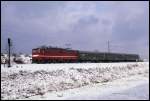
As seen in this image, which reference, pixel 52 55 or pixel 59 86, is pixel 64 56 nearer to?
pixel 52 55

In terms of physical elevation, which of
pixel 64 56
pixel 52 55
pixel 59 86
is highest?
pixel 52 55

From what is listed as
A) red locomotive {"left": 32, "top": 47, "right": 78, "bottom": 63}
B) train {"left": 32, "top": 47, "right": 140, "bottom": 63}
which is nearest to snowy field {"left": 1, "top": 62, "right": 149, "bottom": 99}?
red locomotive {"left": 32, "top": 47, "right": 78, "bottom": 63}

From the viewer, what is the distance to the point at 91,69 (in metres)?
39.2

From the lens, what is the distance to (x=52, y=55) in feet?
165

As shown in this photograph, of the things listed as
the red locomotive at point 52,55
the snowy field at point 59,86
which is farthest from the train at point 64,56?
the snowy field at point 59,86

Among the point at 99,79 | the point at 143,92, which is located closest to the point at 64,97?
the point at 143,92

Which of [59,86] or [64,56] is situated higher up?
[64,56]

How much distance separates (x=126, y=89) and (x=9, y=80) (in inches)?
443

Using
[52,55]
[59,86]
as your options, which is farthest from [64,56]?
[59,86]

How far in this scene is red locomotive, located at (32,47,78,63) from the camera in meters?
A: 48.9

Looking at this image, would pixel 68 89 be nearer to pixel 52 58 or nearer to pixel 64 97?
pixel 64 97

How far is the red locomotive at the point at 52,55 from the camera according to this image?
48.9 m

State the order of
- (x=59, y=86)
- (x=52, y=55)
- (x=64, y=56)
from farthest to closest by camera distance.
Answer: (x=64, y=56) → (x=52, y=55) → (x=59, y=86)

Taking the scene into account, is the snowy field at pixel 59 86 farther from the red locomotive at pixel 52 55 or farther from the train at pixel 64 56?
the train at pixel 64 56
